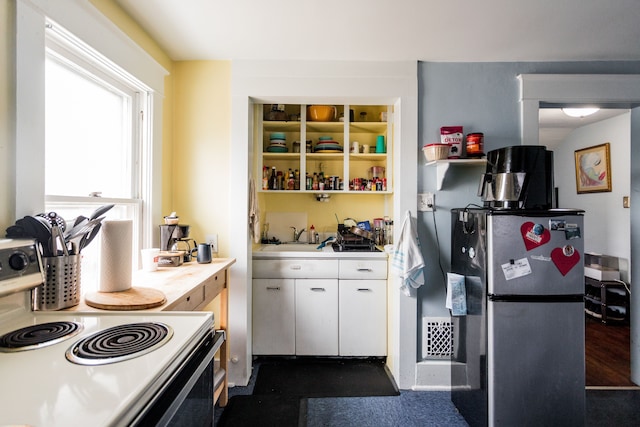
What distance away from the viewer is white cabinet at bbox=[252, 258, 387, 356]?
2305 millimetres

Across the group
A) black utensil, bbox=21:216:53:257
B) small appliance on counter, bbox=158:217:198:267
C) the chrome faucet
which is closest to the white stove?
black utensil, bbox=21:216:53:257

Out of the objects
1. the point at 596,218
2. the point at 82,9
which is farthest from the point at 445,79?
the point at 596,218

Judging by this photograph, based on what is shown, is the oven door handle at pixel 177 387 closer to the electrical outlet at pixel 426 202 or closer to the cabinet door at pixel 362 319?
the cabinet door at pixel 362 319

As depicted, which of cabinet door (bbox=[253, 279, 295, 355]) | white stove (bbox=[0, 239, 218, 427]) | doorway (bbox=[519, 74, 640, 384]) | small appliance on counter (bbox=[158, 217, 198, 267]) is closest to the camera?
white stove (bbox=[0, 239, 218, 427])

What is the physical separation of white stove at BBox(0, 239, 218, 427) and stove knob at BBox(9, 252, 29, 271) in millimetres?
27

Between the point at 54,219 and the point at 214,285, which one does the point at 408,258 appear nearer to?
the point at 214,285

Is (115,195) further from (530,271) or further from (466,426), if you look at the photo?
(466,426)

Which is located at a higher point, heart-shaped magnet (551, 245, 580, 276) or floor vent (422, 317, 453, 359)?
heart-shaped magnet (551, 245, 580, 276)

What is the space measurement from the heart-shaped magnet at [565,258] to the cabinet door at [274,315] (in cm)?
172

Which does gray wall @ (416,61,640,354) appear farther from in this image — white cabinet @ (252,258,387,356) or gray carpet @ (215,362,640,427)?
gray carpet @ (215,362,640,427)

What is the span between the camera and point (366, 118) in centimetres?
289

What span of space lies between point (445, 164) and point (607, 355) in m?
2.33

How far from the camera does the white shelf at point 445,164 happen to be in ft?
6.17

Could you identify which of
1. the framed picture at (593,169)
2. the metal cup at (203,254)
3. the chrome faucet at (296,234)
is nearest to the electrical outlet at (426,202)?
the chrome faucet at (296,234)
